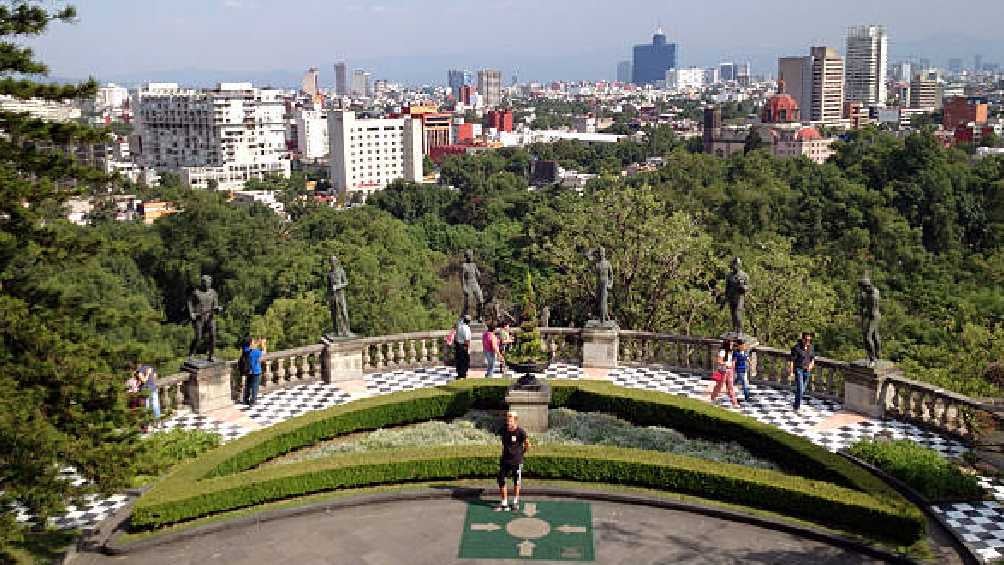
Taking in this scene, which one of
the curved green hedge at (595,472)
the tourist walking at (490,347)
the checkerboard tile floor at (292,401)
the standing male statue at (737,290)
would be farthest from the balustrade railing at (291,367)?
the standing male statue at (737,290)

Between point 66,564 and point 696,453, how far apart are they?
12.5 metres

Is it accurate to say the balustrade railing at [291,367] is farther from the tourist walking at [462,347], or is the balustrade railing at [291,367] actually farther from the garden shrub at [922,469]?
the garden shrub at [922,469]

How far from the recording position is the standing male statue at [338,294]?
85.6ft

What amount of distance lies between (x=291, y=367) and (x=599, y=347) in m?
9.03

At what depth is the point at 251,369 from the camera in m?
24.7

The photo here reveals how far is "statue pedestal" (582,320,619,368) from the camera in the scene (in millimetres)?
28062

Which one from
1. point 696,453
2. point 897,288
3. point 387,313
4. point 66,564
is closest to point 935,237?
point 897,288

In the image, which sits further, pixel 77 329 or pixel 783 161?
pixel 783 161

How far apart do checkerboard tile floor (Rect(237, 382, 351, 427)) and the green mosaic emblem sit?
771 cm

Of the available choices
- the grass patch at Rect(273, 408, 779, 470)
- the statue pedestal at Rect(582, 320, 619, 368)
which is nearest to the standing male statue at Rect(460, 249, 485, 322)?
the statue pedestal at Rect(582, 320, 619, 368)

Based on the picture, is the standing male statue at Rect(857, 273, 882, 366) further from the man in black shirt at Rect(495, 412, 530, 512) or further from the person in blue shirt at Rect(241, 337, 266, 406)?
the person in blue shirt at Rect(241, 337, 266, 406)

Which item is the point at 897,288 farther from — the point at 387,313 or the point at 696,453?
the point at 696,453

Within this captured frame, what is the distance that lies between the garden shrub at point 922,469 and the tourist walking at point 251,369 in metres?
14.7

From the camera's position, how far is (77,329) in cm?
1438
